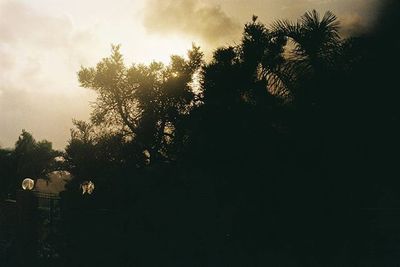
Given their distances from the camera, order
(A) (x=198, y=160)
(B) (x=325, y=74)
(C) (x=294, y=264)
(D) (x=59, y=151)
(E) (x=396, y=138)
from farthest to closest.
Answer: (D) (x=59, y=151)
(A) (x=198, y=160)
(B) (x=325, y=74)
(E) (x=396, y=138)
(C) (x=294, y=264)

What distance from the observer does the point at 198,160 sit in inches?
621

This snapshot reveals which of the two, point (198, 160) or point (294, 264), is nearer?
point (294, 264)

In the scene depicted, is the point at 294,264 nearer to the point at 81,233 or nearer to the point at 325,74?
the point at 81,233

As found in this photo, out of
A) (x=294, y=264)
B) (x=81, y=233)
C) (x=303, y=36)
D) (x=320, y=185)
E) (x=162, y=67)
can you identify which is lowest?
(x=294, y=264)

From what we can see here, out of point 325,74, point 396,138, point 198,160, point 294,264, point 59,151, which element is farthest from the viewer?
point 59,151

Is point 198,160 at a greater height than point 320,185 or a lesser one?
greater

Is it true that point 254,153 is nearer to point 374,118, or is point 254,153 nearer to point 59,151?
point 374,118

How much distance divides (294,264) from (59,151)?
2954 centimetres

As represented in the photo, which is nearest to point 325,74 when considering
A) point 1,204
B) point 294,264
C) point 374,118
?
point 374,118

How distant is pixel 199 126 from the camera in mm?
16281

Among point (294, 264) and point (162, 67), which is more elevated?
point (162, 67)

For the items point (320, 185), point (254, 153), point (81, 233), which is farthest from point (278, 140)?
point (81, 233)

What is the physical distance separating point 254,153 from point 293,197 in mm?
1748

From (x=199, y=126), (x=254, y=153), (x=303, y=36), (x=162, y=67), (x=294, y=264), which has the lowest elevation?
(x=294, y=264)
